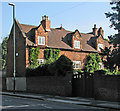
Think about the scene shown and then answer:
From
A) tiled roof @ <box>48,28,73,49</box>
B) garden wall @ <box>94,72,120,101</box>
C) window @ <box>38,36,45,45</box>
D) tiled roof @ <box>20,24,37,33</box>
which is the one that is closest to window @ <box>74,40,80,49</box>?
tiled roof @ <box>48,28,73,49</box>

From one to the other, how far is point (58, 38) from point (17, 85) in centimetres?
1135

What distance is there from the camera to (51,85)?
1025 inches

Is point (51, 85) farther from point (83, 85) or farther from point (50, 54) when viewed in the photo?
point (50, 54)

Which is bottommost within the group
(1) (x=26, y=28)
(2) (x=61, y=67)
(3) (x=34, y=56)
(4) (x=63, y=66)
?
(2) (x=61, y=67)

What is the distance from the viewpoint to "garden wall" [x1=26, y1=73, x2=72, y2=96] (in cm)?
2353

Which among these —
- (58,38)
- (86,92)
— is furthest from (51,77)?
(58,38)

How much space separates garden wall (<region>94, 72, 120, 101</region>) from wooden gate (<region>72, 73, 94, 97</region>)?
1.01 m

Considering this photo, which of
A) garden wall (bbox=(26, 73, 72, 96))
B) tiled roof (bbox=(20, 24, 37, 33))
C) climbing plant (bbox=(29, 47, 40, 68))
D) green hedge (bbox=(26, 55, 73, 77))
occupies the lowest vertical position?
garden wall (bbox=(26, 73, 72, 96))

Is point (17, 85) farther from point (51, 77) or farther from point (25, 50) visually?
point (51, 77)

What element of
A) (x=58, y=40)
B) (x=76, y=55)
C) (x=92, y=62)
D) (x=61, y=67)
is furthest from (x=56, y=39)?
(x=61, y=67)

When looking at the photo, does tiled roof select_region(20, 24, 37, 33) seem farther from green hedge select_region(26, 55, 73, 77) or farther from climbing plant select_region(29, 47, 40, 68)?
green hedge select_region(26, 55, 73, 77)

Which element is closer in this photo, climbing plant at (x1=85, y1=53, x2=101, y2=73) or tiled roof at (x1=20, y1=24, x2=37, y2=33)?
tiled roof at (x1=20, y1=24, x2=37, y2=33)

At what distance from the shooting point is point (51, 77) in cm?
2605

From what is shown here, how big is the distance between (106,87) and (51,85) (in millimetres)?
8428
